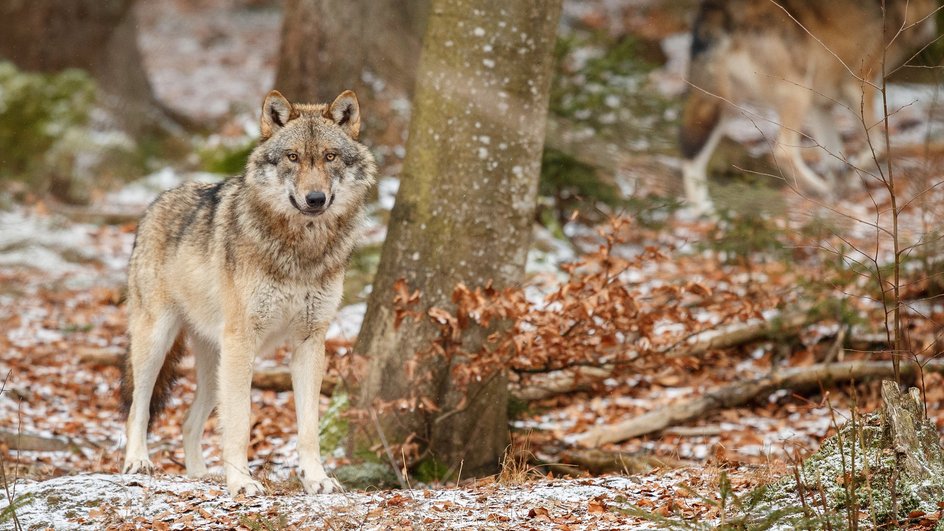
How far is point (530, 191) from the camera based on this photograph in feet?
19.3

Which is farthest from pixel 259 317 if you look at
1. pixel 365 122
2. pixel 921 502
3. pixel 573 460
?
pixel 365 122

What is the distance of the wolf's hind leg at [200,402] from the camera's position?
5.80 m

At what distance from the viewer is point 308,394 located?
5.16 m

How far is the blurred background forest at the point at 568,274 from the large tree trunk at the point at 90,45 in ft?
0.11

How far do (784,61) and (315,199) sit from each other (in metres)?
9.14

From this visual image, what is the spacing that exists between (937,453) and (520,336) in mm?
2376

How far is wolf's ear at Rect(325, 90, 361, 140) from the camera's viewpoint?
5098 millimetres

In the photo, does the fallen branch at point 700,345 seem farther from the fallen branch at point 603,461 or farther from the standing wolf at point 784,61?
the standing wolf at point 784,61

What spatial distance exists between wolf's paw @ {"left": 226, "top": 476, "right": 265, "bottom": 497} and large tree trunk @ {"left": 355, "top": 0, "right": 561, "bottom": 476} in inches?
48.6

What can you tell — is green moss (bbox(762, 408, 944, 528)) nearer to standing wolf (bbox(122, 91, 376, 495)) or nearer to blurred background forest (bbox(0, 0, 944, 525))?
blurred background forest (bbox(0, 0, 944, 525))

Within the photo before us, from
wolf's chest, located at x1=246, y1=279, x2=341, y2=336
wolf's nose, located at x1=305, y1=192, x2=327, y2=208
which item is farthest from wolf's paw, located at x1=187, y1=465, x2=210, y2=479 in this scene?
wolf's nose, located at x1=305, y1=192, x2=327, y2=208

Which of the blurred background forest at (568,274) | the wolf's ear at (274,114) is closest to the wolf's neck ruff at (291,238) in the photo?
the wolf's ear at (274,114)

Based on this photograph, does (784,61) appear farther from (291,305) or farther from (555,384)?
→ (291,305)

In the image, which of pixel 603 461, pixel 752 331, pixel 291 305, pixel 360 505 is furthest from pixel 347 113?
pixel 752 331
